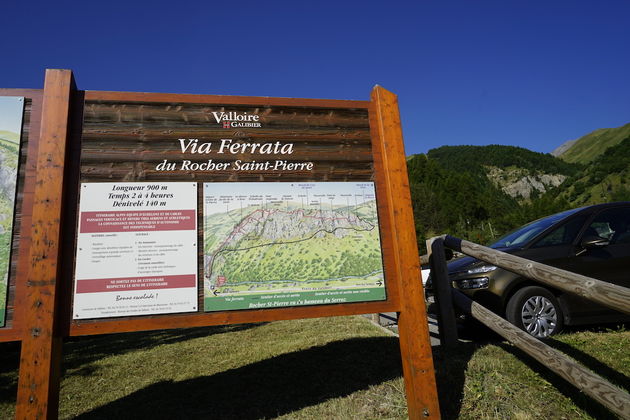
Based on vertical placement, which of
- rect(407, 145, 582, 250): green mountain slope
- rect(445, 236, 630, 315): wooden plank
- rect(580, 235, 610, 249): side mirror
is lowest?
rect(445, 236, 630, 315): wooden plank

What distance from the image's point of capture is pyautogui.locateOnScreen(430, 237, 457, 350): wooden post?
434 centimetres

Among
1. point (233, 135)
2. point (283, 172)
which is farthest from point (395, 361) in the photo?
point (233, 135)

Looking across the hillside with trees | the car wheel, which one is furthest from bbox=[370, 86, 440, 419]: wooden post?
the hillside with trees

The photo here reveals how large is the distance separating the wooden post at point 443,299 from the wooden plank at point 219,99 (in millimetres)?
2100

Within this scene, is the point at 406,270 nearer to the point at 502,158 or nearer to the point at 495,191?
the point at 495,191

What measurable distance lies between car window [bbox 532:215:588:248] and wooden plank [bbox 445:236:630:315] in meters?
2.14

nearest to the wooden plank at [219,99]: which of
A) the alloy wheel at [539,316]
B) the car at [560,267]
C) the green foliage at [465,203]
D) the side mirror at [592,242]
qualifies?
the car at [560,267]

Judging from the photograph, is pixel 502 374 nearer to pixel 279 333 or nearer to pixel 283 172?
pixel 283 172

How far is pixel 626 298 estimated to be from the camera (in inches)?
82.9

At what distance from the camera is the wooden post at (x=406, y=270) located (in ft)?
9.37

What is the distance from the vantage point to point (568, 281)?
253 centimetres

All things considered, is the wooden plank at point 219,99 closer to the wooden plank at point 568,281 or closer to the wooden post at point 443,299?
the wooden plank at point 568,281

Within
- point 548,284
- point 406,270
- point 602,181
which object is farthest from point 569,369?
point 602,181

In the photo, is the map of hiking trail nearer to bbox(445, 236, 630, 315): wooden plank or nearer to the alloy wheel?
bbox(445, 236, 630, 315): wooden plank
